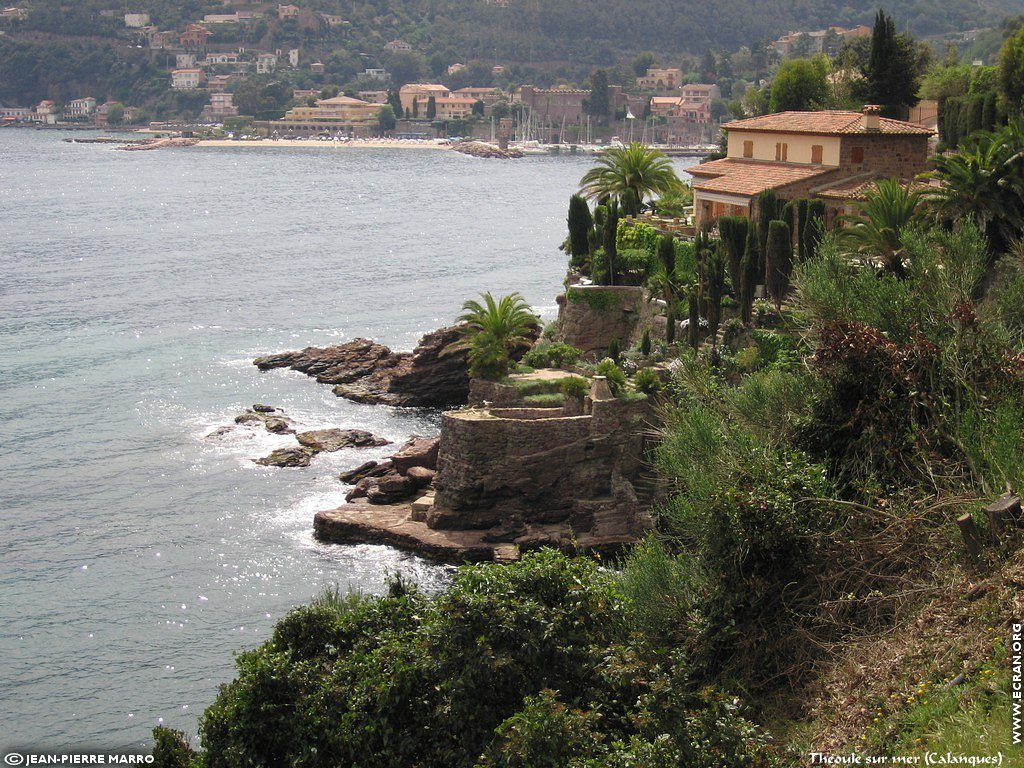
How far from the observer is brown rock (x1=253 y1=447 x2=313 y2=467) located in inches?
1804

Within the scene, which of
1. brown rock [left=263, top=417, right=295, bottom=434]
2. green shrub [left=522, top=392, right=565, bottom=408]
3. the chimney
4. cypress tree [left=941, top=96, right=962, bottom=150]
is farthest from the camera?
cypress tree [left=941, top=96, right=962, bottom=150]

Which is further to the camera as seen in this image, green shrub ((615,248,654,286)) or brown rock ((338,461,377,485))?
green shrub ((615,248,654,286))

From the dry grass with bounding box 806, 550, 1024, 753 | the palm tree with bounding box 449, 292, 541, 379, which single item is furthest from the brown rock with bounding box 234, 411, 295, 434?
the dry grass with bounding box 806, 550, 1024, 753

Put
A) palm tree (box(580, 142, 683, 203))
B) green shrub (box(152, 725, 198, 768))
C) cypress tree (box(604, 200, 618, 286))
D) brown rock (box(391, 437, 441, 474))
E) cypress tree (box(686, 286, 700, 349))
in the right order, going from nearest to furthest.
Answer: green shrub (box(152, 725, 198, 768)), cypress tree (box(686, 286, 700, 349)), brown rock (box(391, 437, 441, 474)), cypress tree (box(604, 200, 618, 286)), palm tree (box(580, 142, 683, 203))

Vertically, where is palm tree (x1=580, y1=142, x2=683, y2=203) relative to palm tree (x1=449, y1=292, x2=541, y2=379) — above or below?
above

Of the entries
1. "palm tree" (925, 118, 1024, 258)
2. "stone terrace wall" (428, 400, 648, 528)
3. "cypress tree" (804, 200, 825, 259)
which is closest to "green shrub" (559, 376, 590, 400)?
"stone terrace wall" (428, 400, 648, 528)

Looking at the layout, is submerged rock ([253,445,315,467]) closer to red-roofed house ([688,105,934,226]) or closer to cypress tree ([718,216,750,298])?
cypress tree ([718,216,750,298])

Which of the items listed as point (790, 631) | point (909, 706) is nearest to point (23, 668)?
point (790, 631)

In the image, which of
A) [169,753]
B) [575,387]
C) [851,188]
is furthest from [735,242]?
[169,753]

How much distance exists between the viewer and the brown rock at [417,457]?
4272 centimetres

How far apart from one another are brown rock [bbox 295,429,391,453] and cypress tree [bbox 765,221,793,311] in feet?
54.2

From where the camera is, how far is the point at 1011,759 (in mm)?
12586

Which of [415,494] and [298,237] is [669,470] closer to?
[415,494]

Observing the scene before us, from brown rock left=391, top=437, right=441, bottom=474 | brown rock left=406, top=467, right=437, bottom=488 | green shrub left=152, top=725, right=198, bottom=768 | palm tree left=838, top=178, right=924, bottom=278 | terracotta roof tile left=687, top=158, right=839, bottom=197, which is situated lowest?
brown rock left=406, top=467, right=437, bottom=488
